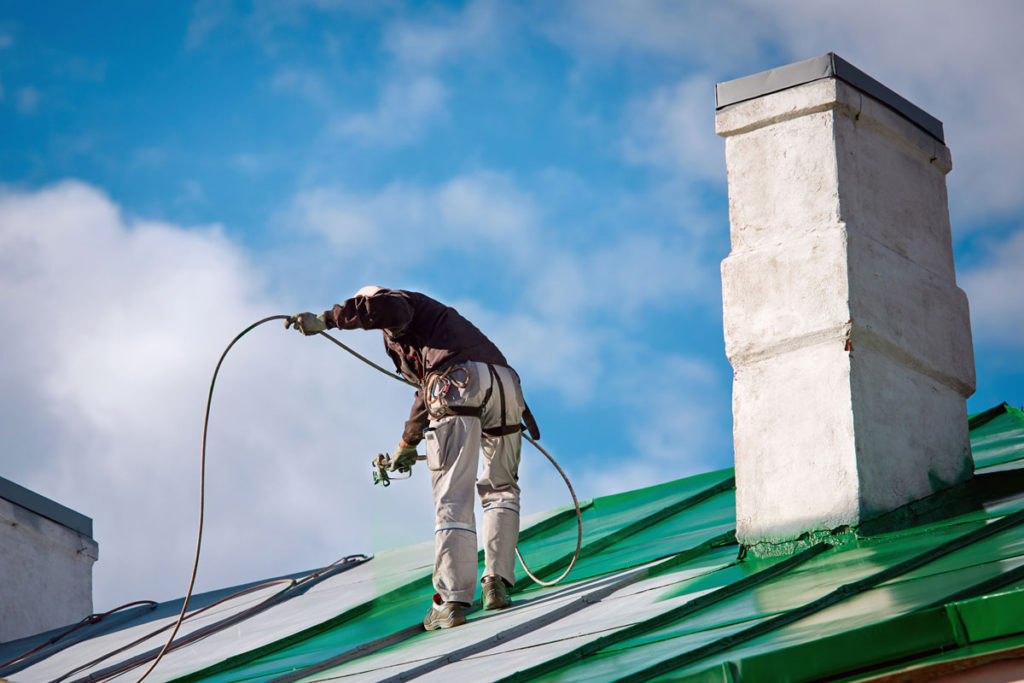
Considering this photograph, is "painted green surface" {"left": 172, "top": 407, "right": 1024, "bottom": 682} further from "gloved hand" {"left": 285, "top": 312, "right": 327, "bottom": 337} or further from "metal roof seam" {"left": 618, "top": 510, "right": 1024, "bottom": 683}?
"gloved hand" {"left": 285, "top": 312, "right": 327, "bottom": 337}

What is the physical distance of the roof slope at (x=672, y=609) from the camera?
3971mm

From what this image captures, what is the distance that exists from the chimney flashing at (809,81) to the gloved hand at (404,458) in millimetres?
2488

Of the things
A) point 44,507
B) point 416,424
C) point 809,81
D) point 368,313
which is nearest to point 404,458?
point 416,424

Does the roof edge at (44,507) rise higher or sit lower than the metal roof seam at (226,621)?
higher

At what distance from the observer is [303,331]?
279 inches

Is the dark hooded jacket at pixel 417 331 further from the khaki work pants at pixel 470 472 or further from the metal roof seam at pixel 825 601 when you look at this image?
the metal roof seam at pixel 825 601

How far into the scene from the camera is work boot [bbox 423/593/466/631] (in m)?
6.90

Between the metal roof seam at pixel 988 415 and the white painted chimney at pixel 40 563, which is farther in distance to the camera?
the white painted chimney at pixel 40 563

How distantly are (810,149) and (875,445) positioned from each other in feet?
4.38

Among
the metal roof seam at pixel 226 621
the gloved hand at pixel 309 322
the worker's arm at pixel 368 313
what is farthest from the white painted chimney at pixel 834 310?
the metal roof seam at pixel 226 621

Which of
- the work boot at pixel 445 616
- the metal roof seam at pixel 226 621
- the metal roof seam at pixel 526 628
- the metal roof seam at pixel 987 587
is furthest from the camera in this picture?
the metal roof seam at pixel 226 621

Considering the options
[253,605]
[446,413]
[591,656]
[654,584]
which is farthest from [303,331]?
[253,605]

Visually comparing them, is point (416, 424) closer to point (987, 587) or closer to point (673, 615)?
point (673, 615)

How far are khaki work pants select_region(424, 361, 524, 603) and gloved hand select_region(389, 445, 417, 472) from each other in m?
0.40
